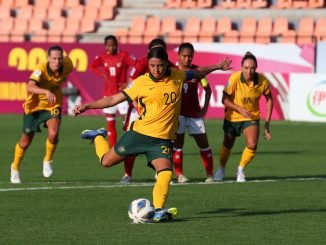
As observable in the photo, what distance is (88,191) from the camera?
15227 mm

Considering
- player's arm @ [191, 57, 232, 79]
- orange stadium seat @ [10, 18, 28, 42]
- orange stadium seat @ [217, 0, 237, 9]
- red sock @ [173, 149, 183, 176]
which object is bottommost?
orange stadium seat @ [10, 18, 28, 42]

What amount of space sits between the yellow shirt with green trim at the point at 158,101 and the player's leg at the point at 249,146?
452cm

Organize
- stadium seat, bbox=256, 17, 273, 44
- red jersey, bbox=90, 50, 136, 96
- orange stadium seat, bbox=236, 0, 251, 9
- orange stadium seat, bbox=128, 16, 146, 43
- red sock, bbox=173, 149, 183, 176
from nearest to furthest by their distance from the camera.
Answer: red sock, bbox=173, 149, 183, 176
red jersey, bbox=90, 50, 136, 96
stadium seat, bbox=256, 17, 273, 44
orange stadium seat, bbox=128, 16, 146, 43
orange stadium seat, bbox=236, 0, 251, 9

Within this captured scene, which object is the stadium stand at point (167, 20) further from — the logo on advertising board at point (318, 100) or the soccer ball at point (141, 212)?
the soccer ball at point (141, 212)

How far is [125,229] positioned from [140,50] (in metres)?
22.8

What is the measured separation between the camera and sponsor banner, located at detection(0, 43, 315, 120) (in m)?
32.4

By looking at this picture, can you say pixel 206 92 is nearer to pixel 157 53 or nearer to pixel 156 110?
pixel 156 110

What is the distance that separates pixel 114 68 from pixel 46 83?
4.85m

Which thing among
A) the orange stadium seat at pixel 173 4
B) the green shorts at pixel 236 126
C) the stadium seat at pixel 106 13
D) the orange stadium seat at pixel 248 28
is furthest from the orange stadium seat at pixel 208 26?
the green shorts at pixel 236 126

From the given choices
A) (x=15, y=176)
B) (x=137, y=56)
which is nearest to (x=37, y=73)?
(x=15, y=176)

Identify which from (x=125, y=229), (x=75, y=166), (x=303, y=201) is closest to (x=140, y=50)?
(x=75, y=166)

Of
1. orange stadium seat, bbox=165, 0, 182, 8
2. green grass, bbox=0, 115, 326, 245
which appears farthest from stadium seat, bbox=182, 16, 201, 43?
green grass, bbox=0, 115, 326, 245

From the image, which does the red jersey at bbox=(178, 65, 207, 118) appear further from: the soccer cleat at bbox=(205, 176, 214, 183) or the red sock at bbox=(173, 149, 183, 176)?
the soccer cleat at bbox=(205, 176, 214, 183)

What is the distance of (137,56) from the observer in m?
33.8
